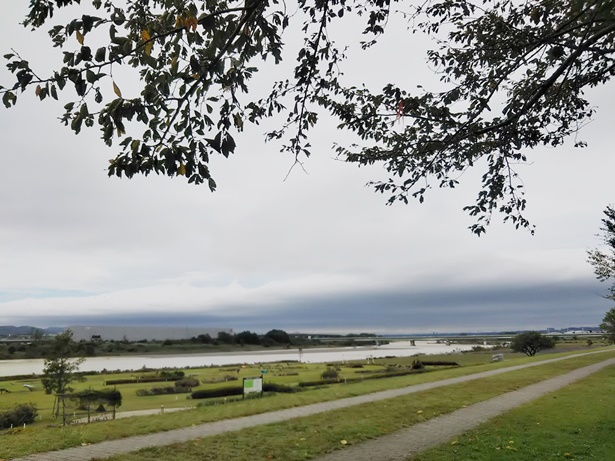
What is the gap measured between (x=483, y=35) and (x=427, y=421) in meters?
8.41

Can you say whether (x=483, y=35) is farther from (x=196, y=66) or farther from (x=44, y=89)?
(x=44, y=89)

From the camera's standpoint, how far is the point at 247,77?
518cm

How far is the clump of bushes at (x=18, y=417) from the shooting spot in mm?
20062

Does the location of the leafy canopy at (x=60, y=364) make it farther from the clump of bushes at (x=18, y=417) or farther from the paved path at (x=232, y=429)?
the paved path at (x=232, y=429)

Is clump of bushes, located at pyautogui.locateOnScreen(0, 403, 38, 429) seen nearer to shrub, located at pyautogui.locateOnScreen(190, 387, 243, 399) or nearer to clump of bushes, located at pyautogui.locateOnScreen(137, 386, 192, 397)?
shrub, located at pyautogui.locateOnScreen(190, 387, 243, 399)

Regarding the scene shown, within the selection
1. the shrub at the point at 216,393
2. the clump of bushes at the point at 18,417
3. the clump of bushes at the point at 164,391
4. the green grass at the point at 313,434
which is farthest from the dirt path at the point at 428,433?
the clump of bushes at the point at 164,391

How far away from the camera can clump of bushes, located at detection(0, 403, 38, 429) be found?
2006 cm

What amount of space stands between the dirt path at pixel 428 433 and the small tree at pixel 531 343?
54430 mm

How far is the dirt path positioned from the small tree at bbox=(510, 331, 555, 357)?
54.4 meters

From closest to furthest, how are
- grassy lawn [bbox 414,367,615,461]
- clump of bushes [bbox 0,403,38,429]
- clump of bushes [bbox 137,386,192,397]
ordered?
grassy lawn [bbox 414,367,615,461], clump of bushes [bbox 0,403,38,429], clump of bushes [bbox 137,386,192,397]

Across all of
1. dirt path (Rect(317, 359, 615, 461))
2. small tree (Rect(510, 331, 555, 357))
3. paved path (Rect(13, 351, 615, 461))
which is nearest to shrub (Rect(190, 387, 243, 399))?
paved path (Rect(13, 351, 615, 461))

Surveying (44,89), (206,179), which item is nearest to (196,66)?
(206,179)

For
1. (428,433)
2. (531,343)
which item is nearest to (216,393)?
(428,433)

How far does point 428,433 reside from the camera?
381 inches
